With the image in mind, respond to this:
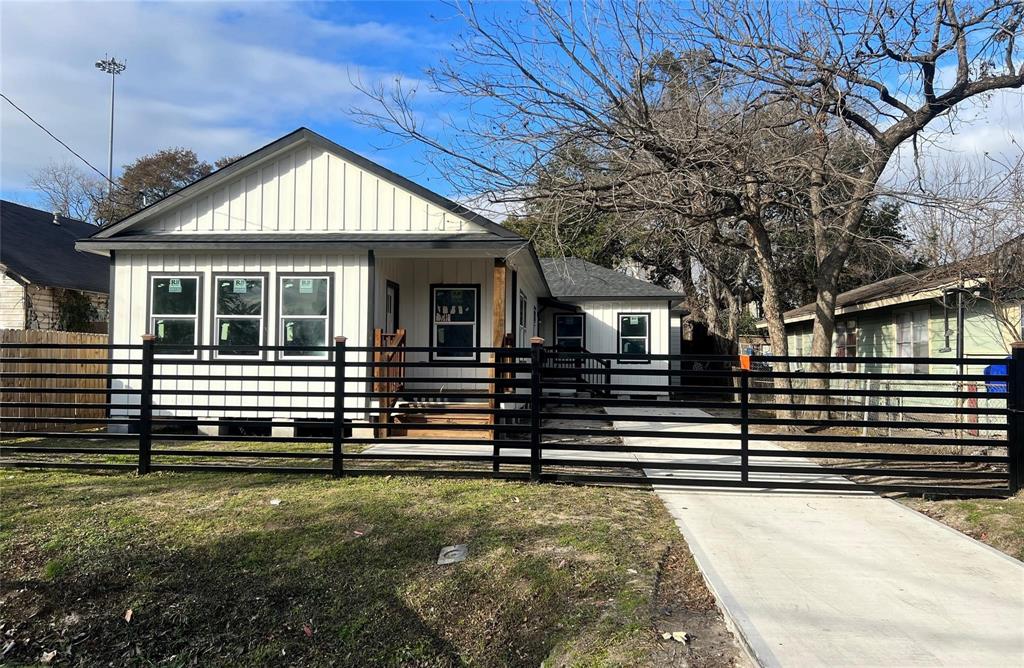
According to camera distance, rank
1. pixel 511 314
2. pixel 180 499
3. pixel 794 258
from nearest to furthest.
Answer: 1. pixel 180 499
2. pixel 511 314
3. pixel 794 258

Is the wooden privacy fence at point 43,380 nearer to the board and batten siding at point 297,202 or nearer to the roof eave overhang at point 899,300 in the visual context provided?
the board and batten siding at point 297,202

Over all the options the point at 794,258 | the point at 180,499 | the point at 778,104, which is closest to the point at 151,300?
the point at 180,499

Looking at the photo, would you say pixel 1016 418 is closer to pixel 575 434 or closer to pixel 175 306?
pixel 575 434

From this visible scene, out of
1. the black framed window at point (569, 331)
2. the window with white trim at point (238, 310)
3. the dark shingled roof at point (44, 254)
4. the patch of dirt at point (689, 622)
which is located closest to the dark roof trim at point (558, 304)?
the black framed window at point (569, 331)

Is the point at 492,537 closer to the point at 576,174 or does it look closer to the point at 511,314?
the point at 576,174

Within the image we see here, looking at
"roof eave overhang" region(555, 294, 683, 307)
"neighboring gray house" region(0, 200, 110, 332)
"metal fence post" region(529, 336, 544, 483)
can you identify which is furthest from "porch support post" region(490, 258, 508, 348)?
"neighboring gray house" region(0, 200, 110, 332)

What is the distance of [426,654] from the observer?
3604 mm

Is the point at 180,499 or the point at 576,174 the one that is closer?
the point at 180,499

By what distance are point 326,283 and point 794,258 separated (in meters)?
17.6

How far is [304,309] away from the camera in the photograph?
10.6 m

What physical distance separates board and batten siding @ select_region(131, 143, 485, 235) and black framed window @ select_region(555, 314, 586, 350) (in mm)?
9294

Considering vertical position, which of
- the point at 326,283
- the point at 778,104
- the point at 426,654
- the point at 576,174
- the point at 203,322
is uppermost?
the point at 778,104

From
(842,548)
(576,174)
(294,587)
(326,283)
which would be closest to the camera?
(294,587)

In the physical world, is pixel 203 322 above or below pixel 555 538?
above
